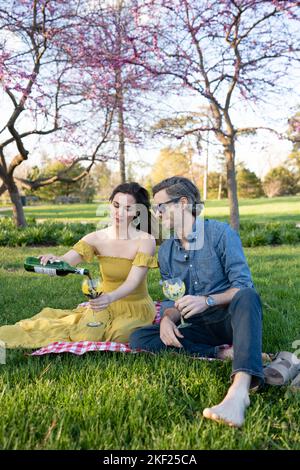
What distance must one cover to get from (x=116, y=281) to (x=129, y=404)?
1.62 m

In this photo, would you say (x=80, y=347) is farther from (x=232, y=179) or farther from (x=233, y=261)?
(x=232, y=179)

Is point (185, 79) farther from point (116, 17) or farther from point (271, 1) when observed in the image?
point (116, 17)

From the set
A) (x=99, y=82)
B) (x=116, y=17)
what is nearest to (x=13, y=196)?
(x=99, y=82)

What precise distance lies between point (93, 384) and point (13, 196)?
9779 mm

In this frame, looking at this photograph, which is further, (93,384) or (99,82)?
(99,82)

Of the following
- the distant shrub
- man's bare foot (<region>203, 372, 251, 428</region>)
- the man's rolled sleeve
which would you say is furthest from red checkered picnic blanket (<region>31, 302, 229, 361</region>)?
the distant shrub

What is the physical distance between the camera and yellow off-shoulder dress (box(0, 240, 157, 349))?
334 cm

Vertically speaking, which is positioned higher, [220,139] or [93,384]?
[220,139]

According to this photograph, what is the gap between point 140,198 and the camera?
354 centimetres

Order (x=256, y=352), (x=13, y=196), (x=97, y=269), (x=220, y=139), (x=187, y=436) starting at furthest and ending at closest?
(x=13, y=196) → (x=220, y=139) → (x=97, y=269) → (x=256, y=352) → (x=187, y=436)

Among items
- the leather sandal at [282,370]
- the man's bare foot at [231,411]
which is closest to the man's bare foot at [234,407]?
the man's bare foot at [231,411]

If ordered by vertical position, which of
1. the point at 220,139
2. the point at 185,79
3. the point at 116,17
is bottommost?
the point at 220,139

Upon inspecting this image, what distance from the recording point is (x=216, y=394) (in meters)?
2.33

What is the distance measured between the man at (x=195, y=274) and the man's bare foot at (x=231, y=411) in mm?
587
